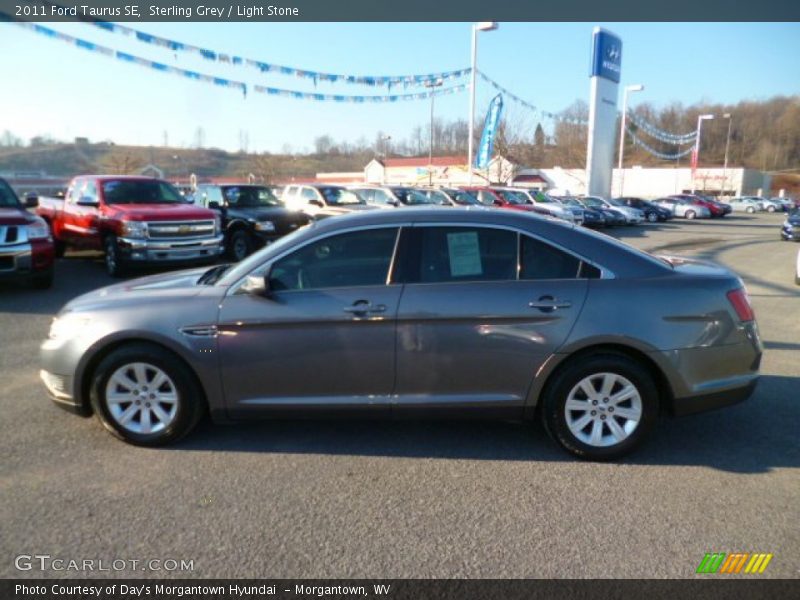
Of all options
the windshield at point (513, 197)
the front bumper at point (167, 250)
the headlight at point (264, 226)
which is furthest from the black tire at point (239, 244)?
the windshield at point (513, 197)

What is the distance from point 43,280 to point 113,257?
1.46 meters

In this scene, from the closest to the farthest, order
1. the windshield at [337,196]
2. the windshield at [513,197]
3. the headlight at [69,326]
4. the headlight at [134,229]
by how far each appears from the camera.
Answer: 1. the headlight at [69,326]
2. the headlight at [134,229]
3. the windshield at [337,196]
4. the windshield at [513,197]

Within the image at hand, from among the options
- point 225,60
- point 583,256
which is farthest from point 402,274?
point 225,60

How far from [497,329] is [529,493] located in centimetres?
101

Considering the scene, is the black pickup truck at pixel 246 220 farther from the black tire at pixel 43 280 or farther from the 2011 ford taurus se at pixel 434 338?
the 2011 ford taurus se at pixel 434 338

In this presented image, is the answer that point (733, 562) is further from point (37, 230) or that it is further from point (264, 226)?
point (264, 226)

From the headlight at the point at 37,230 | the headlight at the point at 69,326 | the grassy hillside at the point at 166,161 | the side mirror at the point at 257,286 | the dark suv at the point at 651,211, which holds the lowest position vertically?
the dark suv at the point at 651,211

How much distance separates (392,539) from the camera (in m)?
2.95

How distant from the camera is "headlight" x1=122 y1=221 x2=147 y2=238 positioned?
10.3 metres

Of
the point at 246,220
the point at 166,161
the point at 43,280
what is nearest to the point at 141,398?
the point at 43,280

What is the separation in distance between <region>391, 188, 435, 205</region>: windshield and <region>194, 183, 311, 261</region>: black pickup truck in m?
6.85

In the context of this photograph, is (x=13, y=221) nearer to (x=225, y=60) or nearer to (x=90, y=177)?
(x=90, y=177)

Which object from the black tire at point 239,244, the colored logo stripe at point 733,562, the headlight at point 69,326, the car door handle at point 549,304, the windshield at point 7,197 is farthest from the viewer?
the black tire at point 239,244

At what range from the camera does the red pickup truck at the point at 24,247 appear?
861 cm
